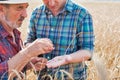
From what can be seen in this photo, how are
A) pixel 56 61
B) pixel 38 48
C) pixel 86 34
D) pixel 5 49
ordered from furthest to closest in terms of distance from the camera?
1. pixel 86 34
2. pixel 56 61
3. pixel 5 49
4. pixel 38 48

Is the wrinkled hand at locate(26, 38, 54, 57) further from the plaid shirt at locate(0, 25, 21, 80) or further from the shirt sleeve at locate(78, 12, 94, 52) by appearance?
the shirt sleeve at locate(78, 12, 94, 52)

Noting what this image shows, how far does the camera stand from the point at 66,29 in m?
3.46

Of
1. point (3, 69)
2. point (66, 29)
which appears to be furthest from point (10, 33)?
point (66, 29)

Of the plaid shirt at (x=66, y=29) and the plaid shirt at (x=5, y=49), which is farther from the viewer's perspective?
the plaid shirt at (x=66, y=29)

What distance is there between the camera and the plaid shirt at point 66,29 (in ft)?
11.1

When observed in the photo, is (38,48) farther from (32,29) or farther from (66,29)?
(32,29)

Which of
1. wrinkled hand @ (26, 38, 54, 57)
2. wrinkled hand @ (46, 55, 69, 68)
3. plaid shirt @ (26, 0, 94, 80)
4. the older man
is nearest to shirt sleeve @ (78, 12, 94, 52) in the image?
plaid shirt @ (26, 0, 94, 80)

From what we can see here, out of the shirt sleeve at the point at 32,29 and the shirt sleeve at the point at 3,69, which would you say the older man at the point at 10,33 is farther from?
the shirt sleeve at the point at 32,29

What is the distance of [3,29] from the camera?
9.56 ft

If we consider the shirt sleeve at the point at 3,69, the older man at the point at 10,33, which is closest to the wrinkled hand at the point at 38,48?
the older man at the point at 10,33

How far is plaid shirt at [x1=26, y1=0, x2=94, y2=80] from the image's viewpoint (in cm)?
340

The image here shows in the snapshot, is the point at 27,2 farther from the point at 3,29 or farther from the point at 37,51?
the point at 37,51

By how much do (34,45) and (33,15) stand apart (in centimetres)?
94

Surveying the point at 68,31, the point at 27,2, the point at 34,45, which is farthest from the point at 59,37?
the point at 34,45
